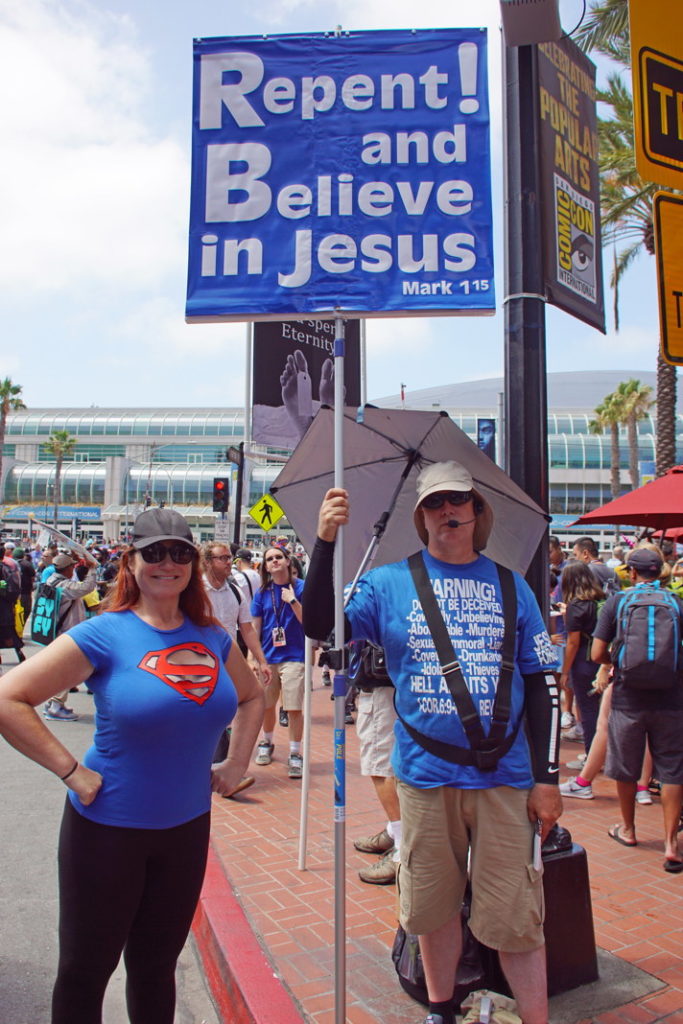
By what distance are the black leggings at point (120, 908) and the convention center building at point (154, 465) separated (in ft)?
202

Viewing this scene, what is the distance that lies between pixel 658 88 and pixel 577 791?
4.92m

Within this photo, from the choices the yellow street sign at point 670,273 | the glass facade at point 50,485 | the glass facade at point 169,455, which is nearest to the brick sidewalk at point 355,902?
the yellow street sign at point 670,273

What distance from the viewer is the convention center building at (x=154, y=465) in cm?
6938

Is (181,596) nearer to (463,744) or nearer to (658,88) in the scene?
(463,744)

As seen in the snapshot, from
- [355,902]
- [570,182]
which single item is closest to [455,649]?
[355,902]

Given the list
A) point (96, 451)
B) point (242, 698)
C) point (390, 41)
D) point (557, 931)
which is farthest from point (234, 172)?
point (96, 451)

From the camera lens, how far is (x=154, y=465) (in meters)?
77.0

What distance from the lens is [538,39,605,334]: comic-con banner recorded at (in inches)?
136

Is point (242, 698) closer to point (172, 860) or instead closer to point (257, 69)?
point (172, 860)

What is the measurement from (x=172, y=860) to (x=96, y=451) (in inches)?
3402

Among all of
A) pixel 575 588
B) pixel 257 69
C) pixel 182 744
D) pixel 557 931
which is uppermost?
pixel 257 69

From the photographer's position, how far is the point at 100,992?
2244 millimetres

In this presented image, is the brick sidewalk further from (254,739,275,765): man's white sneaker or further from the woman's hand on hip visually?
the woman's hand on hip

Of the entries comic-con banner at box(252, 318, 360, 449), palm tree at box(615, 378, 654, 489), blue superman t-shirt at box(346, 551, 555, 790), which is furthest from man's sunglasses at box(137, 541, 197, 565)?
palm tree at box(615, 378, 654, 489)
